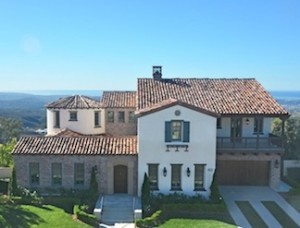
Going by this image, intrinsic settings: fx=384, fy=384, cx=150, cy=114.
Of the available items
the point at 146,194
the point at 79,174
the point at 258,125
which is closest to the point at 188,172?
the point at 146,194

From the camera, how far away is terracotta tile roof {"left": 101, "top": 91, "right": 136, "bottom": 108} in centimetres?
4150

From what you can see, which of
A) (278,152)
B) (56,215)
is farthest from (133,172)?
(278,152)

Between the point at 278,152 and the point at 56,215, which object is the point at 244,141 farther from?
the point at 56,215

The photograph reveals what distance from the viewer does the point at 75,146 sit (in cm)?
2919

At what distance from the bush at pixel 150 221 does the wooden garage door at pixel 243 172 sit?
987 cm

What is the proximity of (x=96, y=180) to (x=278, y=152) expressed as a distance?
14.4 meters

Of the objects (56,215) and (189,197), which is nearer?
(56,215)

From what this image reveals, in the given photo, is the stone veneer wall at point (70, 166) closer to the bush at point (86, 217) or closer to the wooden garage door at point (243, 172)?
the bush at point (86, 217)

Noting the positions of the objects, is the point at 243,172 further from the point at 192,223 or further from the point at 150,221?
the point at 150,221

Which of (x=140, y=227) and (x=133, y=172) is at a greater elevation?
(x=133, y=172)

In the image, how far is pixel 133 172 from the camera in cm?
2888

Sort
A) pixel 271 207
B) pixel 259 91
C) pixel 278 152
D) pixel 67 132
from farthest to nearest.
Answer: pixel 67 132
pixel 259 91
pixel 278 152
pixel 271 207

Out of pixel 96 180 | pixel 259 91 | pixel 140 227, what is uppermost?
pixel 259 91

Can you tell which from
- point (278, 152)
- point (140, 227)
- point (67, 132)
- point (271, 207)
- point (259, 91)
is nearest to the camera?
point (140, 227)
